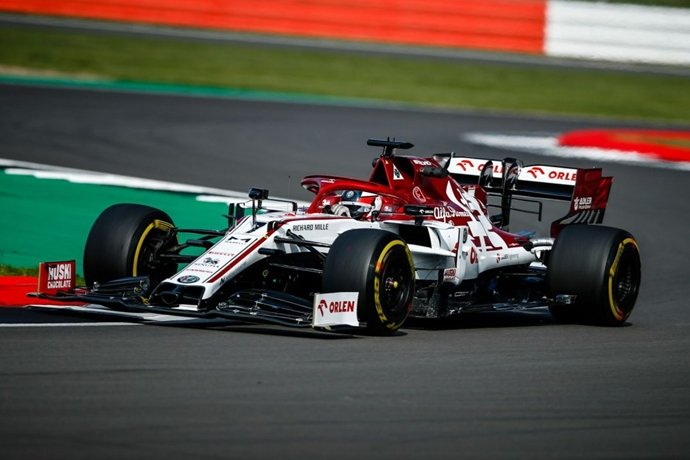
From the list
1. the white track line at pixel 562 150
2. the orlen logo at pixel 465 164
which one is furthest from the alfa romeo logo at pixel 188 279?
the white track line at pixel 562 150

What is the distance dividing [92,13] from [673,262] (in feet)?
79.1

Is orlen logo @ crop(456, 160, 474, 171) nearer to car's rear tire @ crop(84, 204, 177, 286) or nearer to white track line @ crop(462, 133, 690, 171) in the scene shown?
car's rear tire @ crop(84, 204, 177, 286)

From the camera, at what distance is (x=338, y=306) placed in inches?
386

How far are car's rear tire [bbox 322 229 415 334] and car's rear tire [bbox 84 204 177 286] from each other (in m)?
1.72

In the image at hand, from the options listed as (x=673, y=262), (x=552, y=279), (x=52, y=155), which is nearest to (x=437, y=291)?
(x=552, y=279)

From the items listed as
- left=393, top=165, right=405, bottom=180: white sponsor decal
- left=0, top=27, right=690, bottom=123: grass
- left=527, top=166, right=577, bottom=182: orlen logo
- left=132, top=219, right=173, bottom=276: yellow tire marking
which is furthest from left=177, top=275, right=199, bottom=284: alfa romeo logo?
left=0, top=27, right=690, bottom=123: grass

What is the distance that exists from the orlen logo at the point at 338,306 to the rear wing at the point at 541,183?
3123 mm

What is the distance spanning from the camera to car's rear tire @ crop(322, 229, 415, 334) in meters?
9.90

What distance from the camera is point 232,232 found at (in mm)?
10656

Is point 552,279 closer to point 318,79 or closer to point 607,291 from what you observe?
point 607,291

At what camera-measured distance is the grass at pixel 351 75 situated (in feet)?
98.1

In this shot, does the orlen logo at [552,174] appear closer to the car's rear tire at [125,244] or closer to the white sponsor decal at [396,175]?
the white sponsor decal at [396,175]

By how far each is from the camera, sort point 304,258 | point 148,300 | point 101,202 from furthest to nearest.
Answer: point 101,202, point 304,258, point 148,300

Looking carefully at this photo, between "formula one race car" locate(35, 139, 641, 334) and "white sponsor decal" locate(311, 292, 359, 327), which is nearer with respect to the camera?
"white sponsor decal" locate(311, 292, 359, 327)
